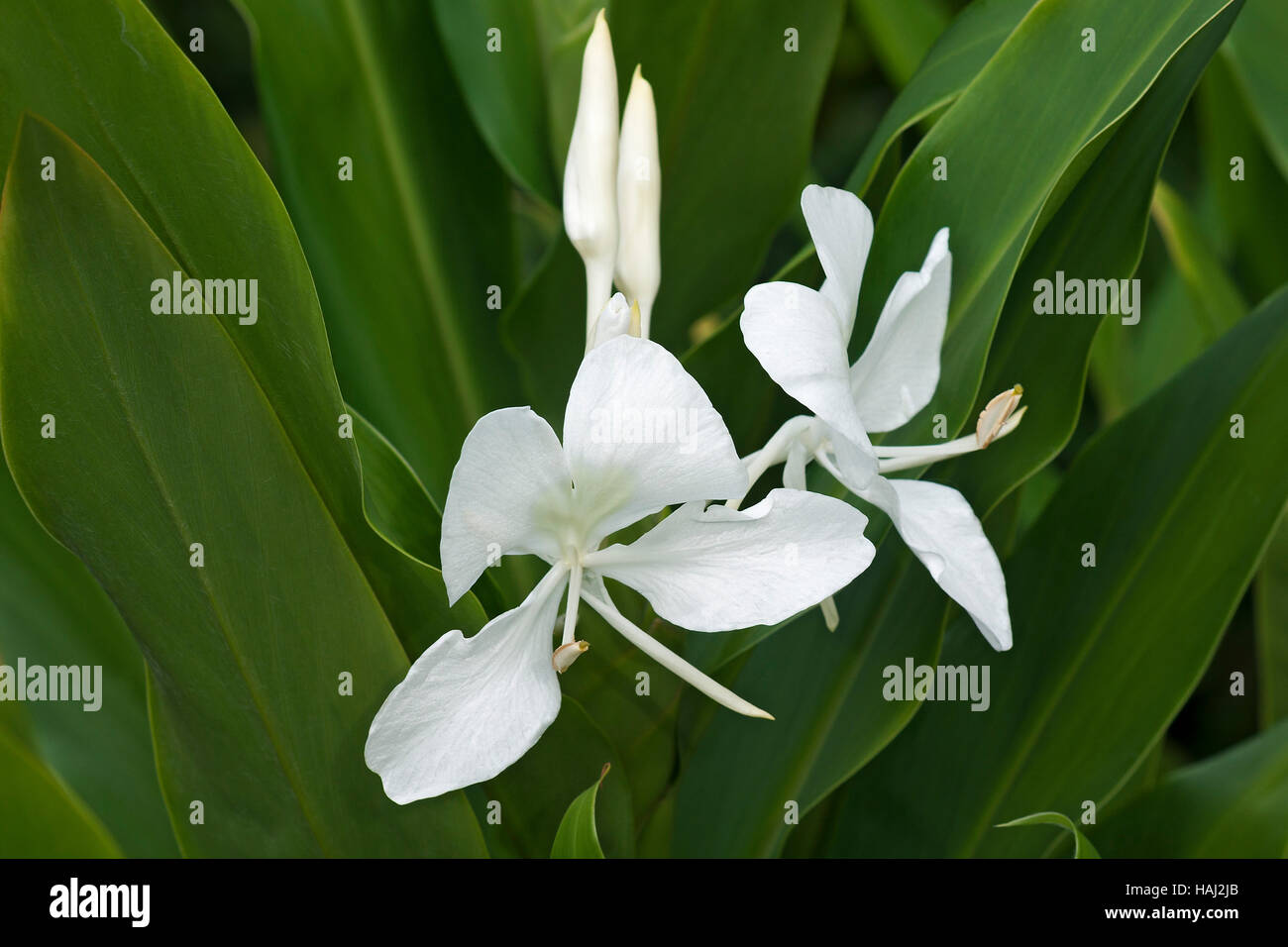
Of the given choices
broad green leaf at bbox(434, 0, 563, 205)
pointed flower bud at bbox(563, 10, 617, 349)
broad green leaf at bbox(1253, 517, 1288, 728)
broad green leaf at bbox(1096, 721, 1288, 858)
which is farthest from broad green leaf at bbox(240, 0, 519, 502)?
broad green leaf at bbox(1253, 517, 1288, 728)

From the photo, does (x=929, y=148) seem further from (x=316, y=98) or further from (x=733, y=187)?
(x=316, y=98)

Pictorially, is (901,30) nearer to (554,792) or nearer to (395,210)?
(395,210)

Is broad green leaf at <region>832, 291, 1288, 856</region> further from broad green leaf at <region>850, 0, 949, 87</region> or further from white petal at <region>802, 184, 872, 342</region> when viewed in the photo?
broad green leaf at <region>850, 0, 949, 87</region>

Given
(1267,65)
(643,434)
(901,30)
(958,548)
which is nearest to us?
(643,434)

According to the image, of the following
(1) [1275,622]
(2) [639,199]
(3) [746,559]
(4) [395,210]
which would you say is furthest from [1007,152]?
(1) [1275,622]

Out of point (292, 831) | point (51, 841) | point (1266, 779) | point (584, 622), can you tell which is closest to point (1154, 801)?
point (1266, 779)

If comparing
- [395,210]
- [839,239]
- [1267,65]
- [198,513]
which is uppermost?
[1267,65]

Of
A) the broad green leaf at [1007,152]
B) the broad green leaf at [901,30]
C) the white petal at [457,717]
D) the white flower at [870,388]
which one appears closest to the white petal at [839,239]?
the white flower at [870,388]
